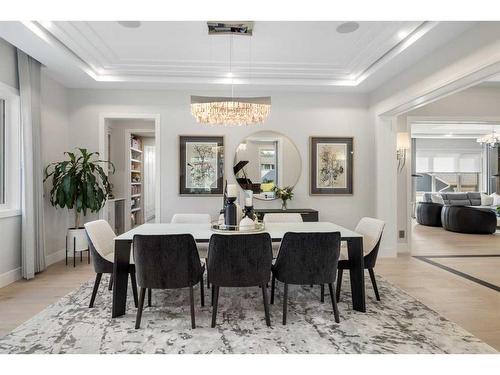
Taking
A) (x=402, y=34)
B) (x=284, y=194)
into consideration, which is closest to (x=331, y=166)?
(x=284, y=194)

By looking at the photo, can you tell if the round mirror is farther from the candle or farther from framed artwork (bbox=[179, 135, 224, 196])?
the candle

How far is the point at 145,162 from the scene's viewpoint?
7.85 m

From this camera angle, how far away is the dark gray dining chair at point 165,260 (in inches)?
92.7

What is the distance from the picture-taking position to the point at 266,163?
198 inches

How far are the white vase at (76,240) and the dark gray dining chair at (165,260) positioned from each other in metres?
2.46

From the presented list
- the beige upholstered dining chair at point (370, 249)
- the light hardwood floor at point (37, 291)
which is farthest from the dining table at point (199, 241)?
the light hardwood floor at point (37, 291)

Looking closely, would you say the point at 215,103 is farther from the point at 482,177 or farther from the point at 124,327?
the point at 482,177

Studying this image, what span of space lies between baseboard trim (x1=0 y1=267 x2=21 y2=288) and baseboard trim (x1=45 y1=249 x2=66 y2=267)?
0.52 m

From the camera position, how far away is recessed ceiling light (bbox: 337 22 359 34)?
3.20 m

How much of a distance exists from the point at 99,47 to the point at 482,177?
11837 mm

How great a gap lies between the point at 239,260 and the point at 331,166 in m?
3.19
